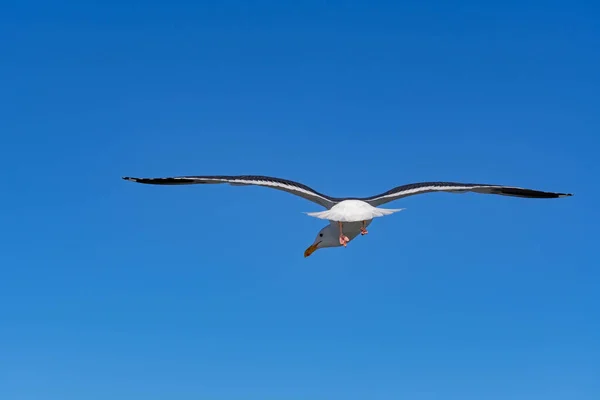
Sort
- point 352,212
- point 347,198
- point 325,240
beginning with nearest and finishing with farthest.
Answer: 1. point 352,212
2. point 347,198
3. point 325,240

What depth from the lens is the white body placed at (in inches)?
1394

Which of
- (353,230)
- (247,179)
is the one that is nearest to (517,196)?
(353,230)

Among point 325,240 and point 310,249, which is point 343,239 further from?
point 310,249

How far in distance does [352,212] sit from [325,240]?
16.9 ft

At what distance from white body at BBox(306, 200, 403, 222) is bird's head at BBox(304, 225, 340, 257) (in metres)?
3.71

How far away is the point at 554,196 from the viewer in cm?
4122

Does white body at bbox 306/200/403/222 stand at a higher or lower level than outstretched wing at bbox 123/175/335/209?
lower

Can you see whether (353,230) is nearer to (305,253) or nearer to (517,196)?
(305,253)

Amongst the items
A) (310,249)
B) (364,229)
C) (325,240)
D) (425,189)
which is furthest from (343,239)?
(425,189)

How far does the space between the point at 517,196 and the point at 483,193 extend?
7.27 feet

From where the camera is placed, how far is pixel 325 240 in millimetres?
40750

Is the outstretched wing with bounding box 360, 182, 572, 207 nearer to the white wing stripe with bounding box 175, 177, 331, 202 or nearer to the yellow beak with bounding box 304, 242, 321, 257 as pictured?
the white wing stripe with bounding box 175, 177, 331, 202

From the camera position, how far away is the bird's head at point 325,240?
40.2m

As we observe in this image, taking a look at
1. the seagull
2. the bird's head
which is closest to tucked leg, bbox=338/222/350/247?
the seagull
